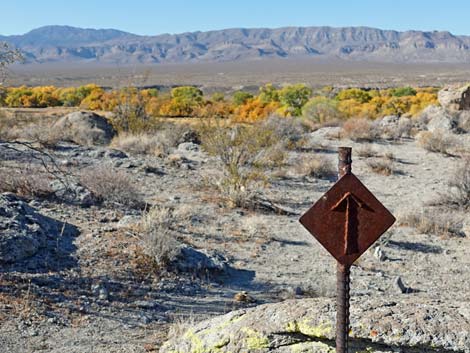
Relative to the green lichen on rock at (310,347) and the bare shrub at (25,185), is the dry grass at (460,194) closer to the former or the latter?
the bare shrub at (25,185)

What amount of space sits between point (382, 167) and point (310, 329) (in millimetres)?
13467

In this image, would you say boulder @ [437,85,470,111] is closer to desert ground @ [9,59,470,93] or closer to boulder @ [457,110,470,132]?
boulder @ [457,110,470,132]

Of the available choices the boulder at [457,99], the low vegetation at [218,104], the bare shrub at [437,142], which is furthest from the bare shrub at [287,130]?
the boulder at [457,99]

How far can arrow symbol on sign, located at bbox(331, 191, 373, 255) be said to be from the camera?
3389 millimetres

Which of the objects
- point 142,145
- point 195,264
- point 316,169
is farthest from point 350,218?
point 142,145

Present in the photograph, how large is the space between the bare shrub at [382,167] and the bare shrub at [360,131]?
16.4 ft

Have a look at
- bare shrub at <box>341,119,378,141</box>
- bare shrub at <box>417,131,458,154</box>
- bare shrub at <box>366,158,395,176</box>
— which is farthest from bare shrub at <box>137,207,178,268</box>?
bare shrub at <box>341,119,378,141</box>

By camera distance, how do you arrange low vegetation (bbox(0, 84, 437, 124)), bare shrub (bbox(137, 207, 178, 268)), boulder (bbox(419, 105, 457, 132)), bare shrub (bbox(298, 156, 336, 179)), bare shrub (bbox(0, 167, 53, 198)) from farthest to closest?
boulder (bbox(419, 105, 457, 132))
low vegetation (bbox(0, 84, 437, 124))
bare shrub (bbox(298, 156, 336, 179))
bare shrub (bbox(0, 167, 53, 198))
bare shrub (bbox(137, 207, 178, 268))

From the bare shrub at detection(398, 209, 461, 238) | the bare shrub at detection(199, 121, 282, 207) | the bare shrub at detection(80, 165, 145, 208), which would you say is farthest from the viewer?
the bare shrub at detection(199, 121, 282, 207)

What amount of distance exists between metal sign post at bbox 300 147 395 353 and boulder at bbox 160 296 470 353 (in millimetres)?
986

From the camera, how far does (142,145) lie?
18.7m

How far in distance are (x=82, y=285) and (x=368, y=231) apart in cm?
512

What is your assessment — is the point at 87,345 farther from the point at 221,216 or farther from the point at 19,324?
the point at 221,216

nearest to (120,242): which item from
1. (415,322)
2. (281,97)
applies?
(415,322)
